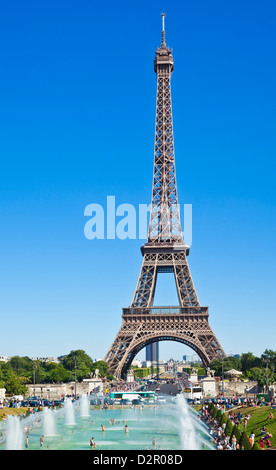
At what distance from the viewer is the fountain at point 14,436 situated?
38.2m

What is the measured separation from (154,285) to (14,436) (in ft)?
215

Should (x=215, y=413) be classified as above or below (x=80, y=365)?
below

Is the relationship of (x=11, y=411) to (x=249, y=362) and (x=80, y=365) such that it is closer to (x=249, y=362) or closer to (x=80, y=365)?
(x=80, y=365)

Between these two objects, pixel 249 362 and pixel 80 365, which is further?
pixel 249 362

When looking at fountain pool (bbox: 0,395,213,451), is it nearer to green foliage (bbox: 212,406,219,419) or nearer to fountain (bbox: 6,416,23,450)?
fountain (bbox: 6,416,23,450)

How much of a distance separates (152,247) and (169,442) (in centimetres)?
6787

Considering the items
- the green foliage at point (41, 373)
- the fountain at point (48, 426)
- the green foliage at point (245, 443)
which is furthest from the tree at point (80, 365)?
the green foliage at point (245, 443)

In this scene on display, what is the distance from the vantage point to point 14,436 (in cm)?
4156

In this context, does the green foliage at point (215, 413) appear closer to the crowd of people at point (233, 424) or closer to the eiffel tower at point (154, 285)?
the crowd of people at point (233, 424)

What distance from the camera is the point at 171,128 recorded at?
11312cm

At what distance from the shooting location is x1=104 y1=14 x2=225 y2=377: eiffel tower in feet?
318

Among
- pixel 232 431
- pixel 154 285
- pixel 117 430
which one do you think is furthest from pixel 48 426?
pixel 154 285
